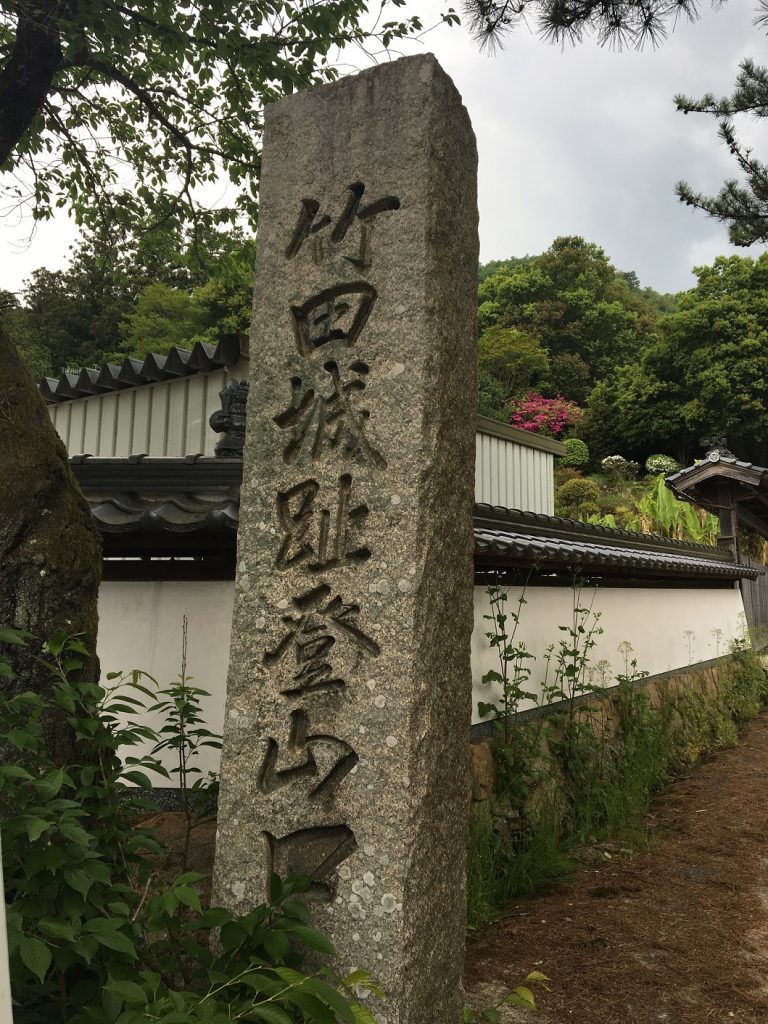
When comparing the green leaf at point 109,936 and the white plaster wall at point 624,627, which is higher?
the white plaster wall at point 624,627

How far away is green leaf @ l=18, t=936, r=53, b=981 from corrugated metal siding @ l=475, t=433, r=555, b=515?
8488 mm

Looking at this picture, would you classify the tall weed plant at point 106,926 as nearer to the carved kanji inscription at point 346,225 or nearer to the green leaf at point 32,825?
the green leaf at point 32,825

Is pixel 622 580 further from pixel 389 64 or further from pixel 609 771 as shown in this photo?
pixel 389 64

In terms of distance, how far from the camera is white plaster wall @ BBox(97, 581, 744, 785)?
14.0 ft

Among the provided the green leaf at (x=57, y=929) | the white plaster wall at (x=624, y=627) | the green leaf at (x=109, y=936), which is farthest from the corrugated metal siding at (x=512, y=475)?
the green leaf at (x=57, y=929)

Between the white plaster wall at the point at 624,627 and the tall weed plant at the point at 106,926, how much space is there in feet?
9.41

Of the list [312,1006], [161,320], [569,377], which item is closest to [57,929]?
[312,1006]

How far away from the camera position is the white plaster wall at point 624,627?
18.1ft

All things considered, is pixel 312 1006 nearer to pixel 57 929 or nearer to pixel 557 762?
pixel 57 929

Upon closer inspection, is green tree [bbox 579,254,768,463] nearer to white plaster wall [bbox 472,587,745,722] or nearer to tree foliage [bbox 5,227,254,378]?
tree foliage [bbox 5,227,254,378]

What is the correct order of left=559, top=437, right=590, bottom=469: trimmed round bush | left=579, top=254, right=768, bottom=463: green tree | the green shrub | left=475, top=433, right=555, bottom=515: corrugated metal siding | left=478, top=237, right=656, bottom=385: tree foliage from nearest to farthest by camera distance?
left=475, top=433, right=555, bottom=515: corrugated metal siding < the green shrub < left=579, top=254, right=768, bottom=463: green tree < left=559, top=437, right=590, bottom=469: trimmed round bush < left=478, top=237, right=656, bottom=385: tree foliage

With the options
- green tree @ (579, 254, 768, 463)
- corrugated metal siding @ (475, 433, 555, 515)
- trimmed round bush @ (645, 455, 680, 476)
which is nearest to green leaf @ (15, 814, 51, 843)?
corrugated metal siding @ (475, 433, 555, 515)

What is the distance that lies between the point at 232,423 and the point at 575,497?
21.1 meters

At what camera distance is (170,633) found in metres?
4.36
